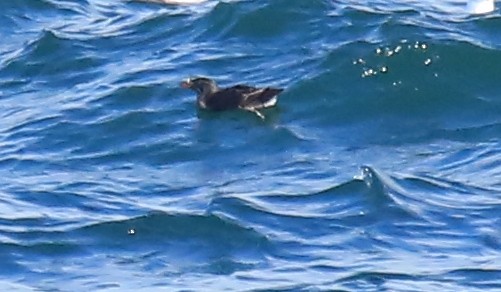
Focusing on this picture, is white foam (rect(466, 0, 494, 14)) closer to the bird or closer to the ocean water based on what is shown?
the ocean water

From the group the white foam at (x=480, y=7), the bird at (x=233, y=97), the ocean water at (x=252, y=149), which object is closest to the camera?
the ocean water at (x=252, y=149)

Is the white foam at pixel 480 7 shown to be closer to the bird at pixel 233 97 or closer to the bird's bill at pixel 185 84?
the bird at pixel 233 97

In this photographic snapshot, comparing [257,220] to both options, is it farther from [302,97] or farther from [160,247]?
[302,97]

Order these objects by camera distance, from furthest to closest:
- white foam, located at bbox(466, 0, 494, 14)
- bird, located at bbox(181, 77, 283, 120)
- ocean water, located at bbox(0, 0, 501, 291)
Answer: white foam, located at bbox(466, 0, 494, 14) → bird, located at bbox(181, 77, 283, 120) → ocean water, located at bbox(0, 0, 501, 291)

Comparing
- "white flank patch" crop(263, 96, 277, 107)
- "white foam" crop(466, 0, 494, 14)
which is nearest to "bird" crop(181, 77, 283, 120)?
"white flank patch" crop(263, 96, 277, 107)

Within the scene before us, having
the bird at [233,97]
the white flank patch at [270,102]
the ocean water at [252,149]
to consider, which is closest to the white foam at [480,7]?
the ocean water at [252,149]

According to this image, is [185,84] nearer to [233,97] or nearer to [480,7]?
[233,97]

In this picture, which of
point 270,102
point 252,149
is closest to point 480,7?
point 270,102
